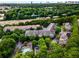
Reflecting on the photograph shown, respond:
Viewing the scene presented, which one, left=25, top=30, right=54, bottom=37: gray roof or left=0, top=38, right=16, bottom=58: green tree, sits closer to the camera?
left=0, top=38, right=16, bottom=58: green tree

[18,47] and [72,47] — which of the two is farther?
[18,47]

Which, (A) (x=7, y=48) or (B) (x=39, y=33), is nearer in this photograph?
(A) (x=7, y=48)

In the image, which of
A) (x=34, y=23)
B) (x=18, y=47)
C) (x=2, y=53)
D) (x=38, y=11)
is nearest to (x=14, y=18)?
(x=38, y=11)

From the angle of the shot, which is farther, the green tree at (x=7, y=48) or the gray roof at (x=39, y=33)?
the gray roof at (x=39, y=33)

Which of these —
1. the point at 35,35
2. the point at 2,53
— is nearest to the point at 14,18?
the point at 35,35

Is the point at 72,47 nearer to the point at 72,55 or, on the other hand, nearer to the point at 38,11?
the point at 72,55

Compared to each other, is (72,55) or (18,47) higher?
(72,55)

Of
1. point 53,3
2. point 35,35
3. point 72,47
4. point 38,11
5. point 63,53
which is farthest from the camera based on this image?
point 53,3

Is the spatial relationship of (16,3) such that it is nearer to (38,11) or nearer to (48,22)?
(38,11)

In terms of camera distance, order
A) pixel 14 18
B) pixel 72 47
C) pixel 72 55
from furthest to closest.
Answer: pixel 14 18 → pixel 72 47 → pixel 72 55
